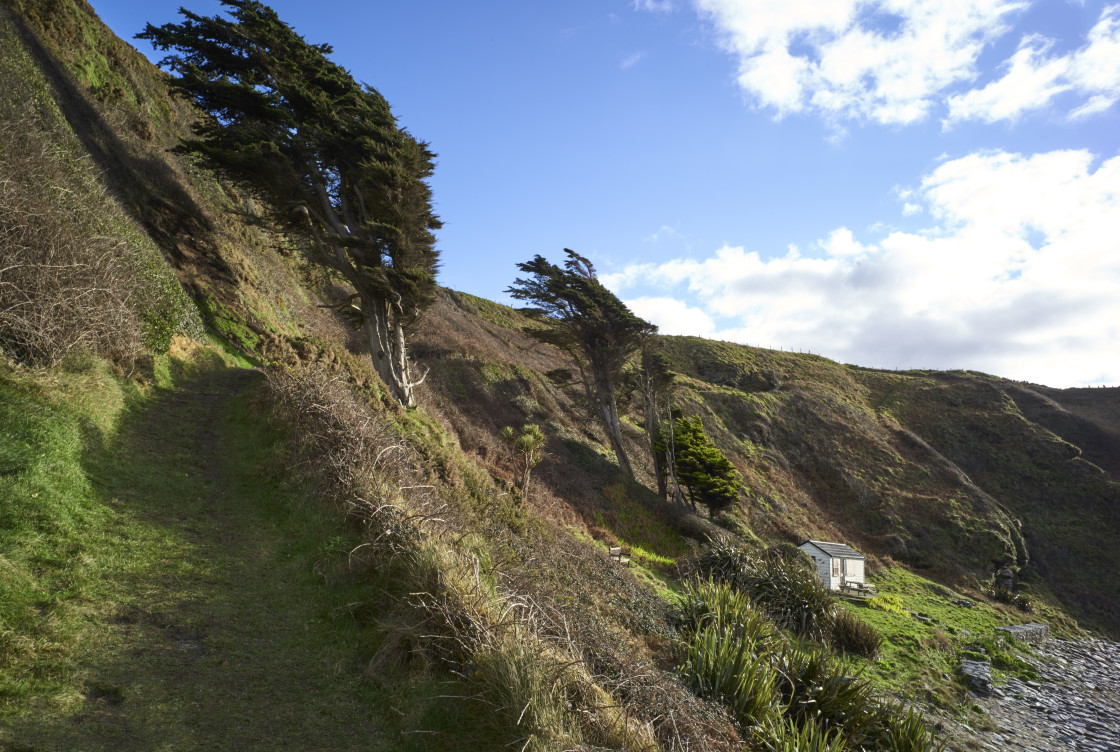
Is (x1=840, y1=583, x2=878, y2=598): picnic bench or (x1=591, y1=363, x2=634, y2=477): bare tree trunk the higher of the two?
(x1=591, y1=363, x2=634, y2=477): bare tree trunk

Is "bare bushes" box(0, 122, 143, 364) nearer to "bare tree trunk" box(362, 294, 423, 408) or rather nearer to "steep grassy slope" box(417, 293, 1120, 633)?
"bare tree trunk" box(362, 294, 423, 408)

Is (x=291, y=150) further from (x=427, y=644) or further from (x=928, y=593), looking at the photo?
(x=928, y=593)

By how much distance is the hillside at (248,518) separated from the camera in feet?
15.9

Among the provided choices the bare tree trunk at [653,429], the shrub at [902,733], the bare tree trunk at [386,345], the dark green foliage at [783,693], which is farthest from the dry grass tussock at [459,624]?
the bare tree trunk at [653,429]

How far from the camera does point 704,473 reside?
26859mm

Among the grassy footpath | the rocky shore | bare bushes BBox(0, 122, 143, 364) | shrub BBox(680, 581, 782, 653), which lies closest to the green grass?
the rocky shore

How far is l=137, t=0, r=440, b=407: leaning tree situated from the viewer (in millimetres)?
16453

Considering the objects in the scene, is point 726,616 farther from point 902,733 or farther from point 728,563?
point 728,563

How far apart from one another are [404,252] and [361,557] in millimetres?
12337

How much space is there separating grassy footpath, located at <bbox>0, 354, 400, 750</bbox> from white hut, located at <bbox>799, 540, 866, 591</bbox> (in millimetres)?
23279

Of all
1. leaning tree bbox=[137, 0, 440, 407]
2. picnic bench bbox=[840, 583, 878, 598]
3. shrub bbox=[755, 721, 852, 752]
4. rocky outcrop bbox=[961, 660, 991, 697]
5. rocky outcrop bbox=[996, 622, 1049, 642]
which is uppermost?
leaning tree bbox=[137, 0, 440, 407]

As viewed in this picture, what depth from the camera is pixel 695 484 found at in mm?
26812

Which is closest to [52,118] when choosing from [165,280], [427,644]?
[165,280]

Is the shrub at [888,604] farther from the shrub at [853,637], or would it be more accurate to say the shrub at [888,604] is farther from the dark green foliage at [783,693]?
the dark green foliage at [783,693]
